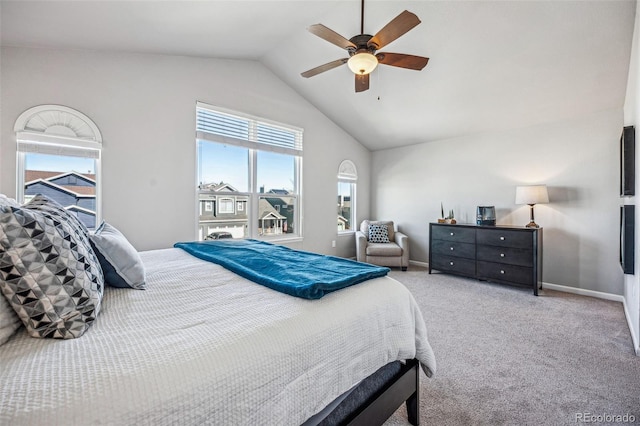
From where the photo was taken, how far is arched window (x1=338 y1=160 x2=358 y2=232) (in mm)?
5367

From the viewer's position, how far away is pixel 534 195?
3.59 metres

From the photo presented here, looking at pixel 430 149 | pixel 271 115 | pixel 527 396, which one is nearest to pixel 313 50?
pixel 271 115

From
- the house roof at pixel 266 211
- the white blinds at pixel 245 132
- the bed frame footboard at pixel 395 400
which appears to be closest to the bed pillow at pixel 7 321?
the bed frame footboard at pixel 395 400

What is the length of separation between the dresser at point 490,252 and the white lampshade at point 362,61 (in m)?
2.93

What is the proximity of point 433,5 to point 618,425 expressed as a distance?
343 cm

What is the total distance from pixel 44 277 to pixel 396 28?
94.2 inches

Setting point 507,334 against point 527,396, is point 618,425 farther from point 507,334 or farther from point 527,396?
point 507,334

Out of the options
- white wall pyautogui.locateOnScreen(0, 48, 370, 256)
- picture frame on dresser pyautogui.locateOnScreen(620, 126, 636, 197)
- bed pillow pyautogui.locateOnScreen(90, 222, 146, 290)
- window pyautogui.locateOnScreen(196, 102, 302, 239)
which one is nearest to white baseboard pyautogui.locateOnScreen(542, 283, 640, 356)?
picture frame on dresser pyautogui.locateOnScreen(620, 126, 636, 197)

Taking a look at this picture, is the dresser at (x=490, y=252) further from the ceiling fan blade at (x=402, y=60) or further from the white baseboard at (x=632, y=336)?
the ceiling fan blade at (x=402, y=60)

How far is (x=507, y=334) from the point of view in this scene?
244cm

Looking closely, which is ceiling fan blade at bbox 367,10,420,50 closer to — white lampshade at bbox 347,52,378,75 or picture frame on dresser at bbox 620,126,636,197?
white lampshade at bbox 347,52,378,75

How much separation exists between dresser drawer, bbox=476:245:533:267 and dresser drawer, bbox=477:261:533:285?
0.06 meters

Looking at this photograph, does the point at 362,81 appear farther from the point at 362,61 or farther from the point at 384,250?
the point at 384,250

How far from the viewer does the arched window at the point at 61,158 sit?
252 cm
